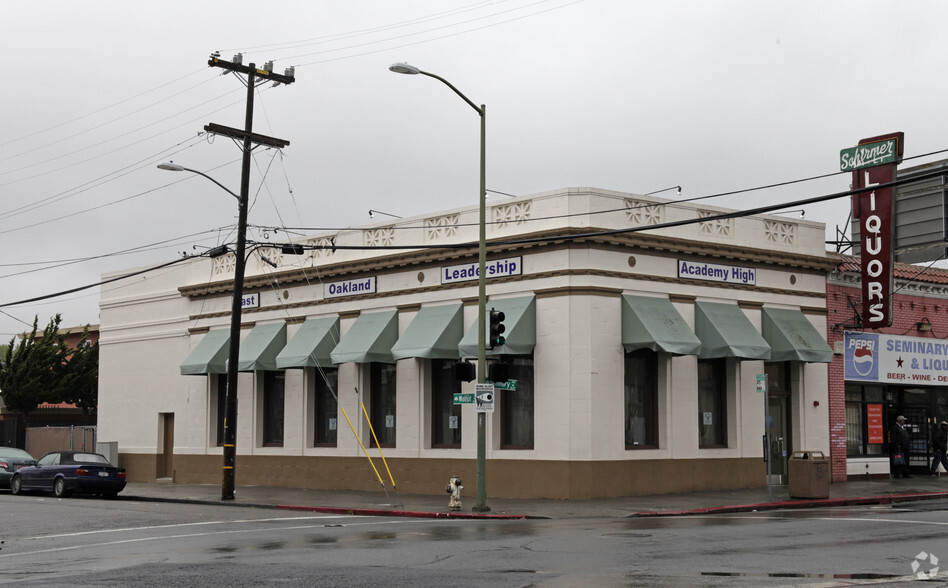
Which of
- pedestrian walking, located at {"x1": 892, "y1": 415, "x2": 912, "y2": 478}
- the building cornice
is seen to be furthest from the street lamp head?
pedestrian walking, located at {"x1": 892, "y1": 415, "x2": 912, "y2": 478}

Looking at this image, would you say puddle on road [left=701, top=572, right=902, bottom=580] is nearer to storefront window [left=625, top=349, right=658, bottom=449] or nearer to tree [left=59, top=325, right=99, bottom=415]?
storefront window [left=625, top=349, right=658, bottom=449]

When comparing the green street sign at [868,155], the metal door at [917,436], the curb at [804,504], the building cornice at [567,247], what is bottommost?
the curb at [804,504]

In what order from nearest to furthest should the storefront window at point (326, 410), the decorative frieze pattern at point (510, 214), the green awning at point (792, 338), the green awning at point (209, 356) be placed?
1. the decorative frieze pattern at point (510, 214)
2. the green awning at point (792, 338)
3. the storefront window at point (326, 410)
4. the green awning at point (209, 356)

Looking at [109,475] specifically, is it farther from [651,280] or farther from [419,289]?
[651,280]

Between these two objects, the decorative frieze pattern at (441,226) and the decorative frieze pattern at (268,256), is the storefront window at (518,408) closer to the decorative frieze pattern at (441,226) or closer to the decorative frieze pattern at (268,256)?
the decorative frieze pattern at (441,226)

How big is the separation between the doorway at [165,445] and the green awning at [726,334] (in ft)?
65.8

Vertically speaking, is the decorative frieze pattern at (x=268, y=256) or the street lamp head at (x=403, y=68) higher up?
the street lamp head at (x=403, y=68)

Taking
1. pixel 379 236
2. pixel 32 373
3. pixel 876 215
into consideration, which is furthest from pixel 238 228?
pixel 32 373

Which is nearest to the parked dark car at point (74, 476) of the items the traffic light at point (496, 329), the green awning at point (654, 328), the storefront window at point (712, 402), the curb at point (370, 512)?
the curb at point (370, 512)

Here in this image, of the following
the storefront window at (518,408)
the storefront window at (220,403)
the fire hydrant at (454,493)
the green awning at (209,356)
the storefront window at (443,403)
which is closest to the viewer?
the fire hydrant at (454,493)

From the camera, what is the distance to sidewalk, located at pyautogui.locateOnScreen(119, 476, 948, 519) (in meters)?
22.3

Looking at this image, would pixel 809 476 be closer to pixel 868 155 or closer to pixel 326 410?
pixel 868 155

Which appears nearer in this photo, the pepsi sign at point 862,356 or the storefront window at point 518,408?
the storefront window at point 518,408

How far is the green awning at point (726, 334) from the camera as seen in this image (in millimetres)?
26766
